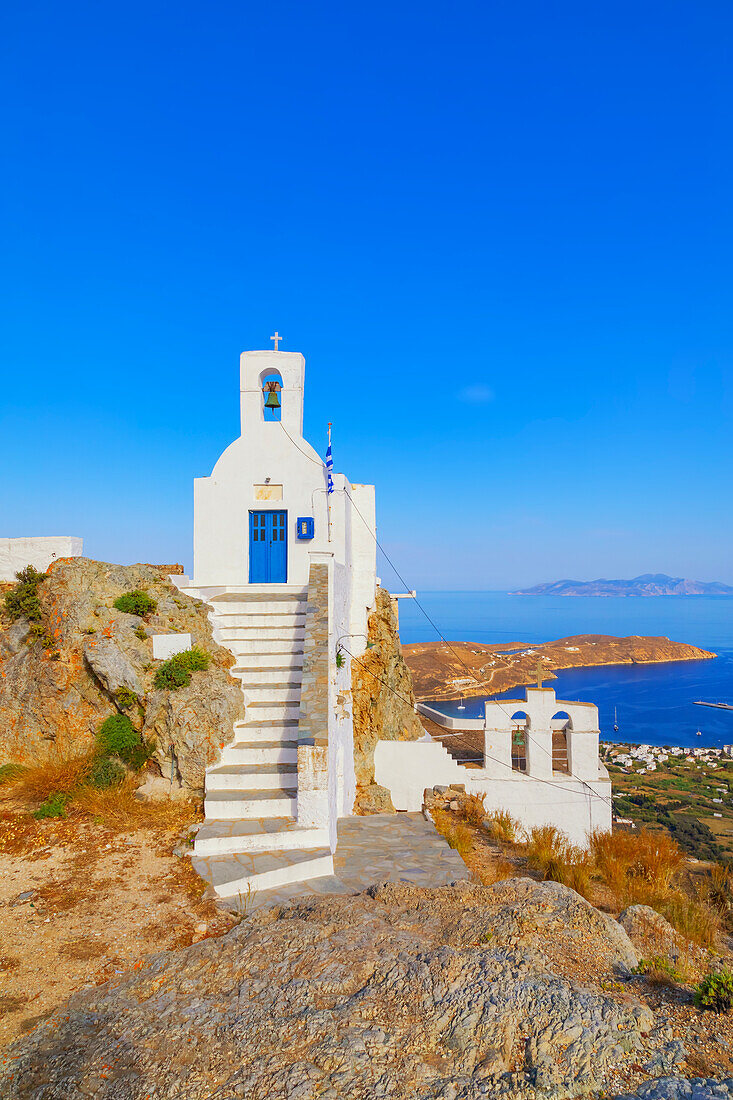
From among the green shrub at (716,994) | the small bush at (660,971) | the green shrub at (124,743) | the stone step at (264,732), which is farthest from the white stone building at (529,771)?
the green shrub at (716,994)

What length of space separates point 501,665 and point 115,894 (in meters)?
78.0

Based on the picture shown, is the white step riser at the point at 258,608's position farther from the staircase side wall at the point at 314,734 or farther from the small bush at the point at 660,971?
the small bush at the point at 660,971

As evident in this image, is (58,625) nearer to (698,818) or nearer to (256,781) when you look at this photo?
(256,781)

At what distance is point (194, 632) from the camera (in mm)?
9758

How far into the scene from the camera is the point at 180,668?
28.2 ft

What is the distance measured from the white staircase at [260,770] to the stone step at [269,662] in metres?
0.02

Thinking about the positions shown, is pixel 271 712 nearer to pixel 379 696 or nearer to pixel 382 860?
pixel 382 860

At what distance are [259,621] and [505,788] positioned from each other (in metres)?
8.65

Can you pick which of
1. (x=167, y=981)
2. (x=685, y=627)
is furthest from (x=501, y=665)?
(x=685, y=627)

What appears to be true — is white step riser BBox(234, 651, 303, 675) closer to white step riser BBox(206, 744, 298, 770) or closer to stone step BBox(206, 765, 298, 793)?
white step riser BBox(206, 744, 298, 770)

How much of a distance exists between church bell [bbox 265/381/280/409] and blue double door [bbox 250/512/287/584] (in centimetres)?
249

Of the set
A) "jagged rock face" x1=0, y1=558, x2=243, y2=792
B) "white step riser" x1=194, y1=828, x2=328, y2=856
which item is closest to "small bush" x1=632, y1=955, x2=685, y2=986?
"white step riser" x1=194, y1=828, x2=328, y2=856

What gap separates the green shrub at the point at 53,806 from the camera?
22.8 feet

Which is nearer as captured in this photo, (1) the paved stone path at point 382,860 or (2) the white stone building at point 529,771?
(1) the paved stone path at point 382,860
